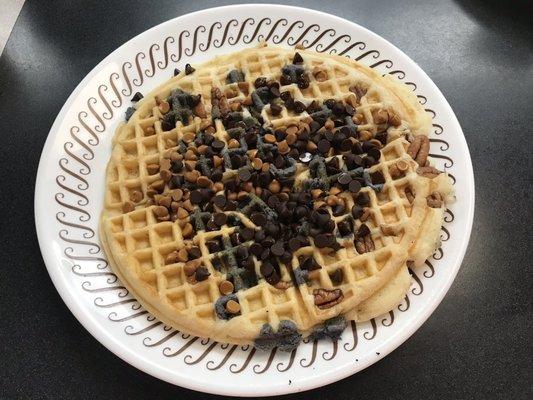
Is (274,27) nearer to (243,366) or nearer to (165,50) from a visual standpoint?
(165,50)

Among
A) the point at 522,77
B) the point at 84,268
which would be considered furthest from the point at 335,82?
the point at 84,268

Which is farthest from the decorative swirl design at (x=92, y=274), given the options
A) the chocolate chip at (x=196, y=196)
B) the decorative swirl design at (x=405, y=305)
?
the decorative swirl design at (x=405, y=305)

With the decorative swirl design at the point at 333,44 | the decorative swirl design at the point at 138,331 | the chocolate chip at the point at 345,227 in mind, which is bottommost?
the decorative swirl design at the point at 138,331

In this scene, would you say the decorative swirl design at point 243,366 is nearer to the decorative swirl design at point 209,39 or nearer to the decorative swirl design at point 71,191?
the decorative swirl design at point 71,191

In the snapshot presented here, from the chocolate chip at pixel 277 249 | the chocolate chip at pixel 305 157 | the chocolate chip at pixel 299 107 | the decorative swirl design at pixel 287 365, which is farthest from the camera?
the chocolate chip at pixel 299 107

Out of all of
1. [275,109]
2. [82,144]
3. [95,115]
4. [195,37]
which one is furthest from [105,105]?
[275,109]

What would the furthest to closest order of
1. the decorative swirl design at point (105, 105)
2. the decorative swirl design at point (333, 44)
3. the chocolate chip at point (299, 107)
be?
1. the decorative swirl design at point (333, 44)
2. the decorative swirl design at point (105, 105)
3. the chocolate chip at point (299, 107)
